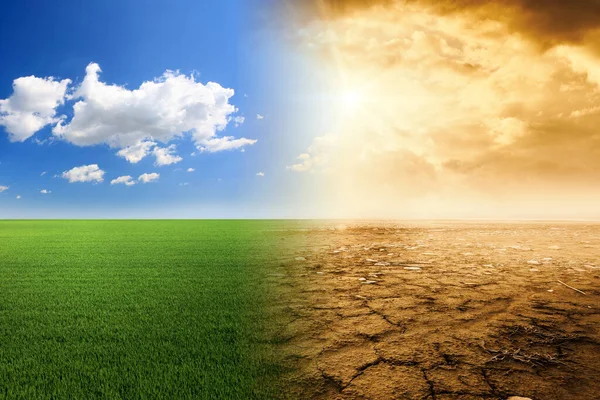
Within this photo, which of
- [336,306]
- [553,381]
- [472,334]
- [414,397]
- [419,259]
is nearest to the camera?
[414,397]

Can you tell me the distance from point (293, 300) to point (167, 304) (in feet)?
6.10

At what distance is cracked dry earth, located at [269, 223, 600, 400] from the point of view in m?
2.71

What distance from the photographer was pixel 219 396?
260cm

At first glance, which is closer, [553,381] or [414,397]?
[414,397]

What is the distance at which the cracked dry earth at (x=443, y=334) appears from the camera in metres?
2.71

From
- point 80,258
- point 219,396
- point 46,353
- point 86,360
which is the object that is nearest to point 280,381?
point 219,396

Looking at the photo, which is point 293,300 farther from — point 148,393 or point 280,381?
point 148,393

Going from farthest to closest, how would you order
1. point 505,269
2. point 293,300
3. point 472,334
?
point 505,269
point 293,300
point 472,334

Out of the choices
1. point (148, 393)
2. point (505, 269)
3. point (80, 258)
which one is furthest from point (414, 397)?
point (80, 258)

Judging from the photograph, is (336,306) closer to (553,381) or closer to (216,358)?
(216,358)

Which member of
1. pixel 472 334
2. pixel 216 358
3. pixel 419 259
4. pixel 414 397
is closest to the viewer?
pixel 414 397

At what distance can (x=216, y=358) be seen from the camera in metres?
3.23

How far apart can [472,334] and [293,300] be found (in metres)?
2.54

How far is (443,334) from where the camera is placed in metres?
3.72
